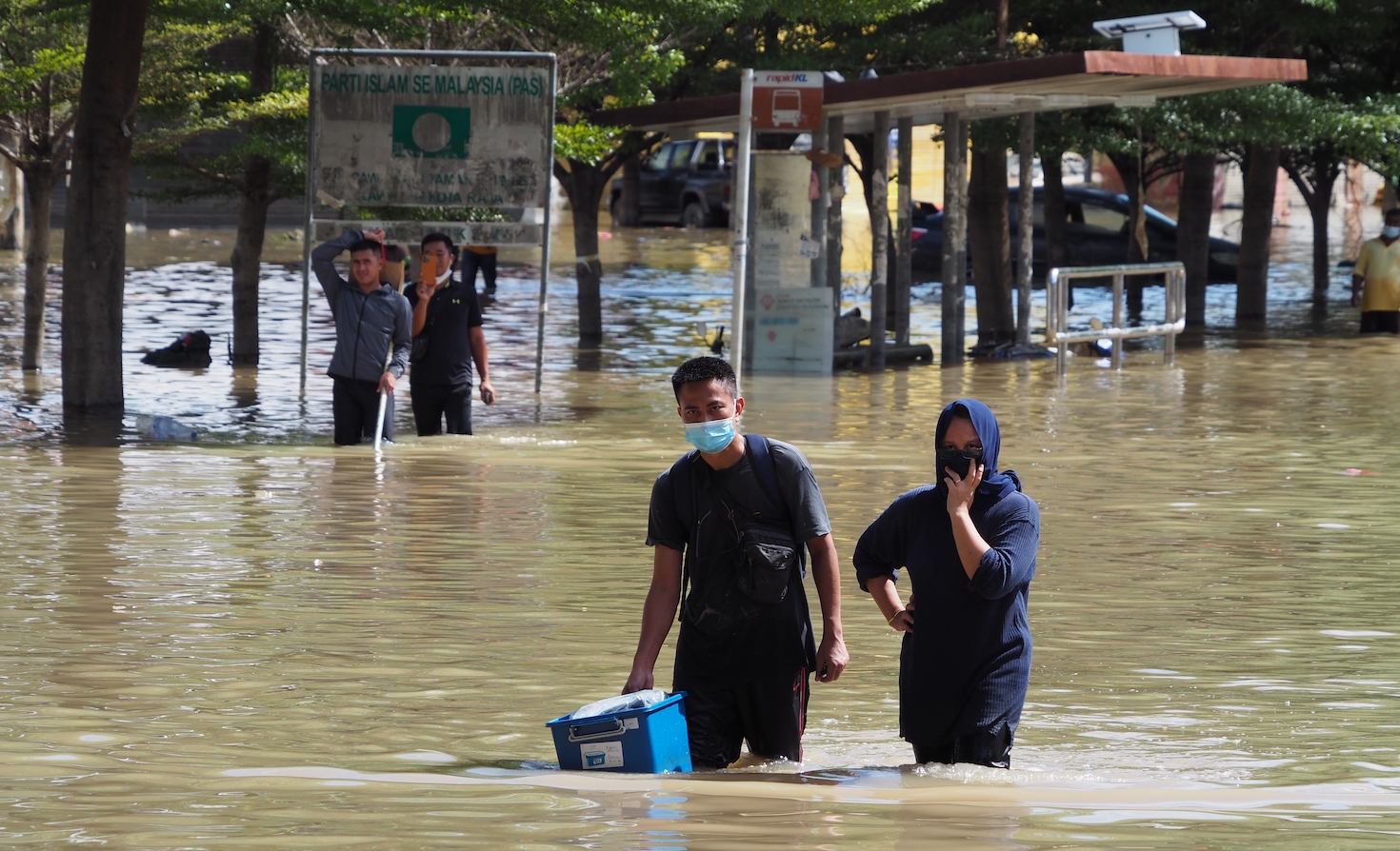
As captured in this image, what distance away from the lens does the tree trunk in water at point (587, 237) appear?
2081cm

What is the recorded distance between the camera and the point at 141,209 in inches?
1638

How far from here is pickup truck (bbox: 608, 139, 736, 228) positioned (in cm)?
4362

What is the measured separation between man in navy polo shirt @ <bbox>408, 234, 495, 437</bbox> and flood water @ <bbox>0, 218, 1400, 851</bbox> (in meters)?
0.39

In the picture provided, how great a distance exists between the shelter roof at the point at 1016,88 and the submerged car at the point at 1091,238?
33.1ft

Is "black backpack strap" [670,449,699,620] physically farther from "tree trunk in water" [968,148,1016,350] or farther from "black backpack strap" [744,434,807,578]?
"tree trunk in water" [968,148,1016,350]

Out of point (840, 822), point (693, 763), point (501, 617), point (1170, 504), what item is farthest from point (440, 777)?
point (1170, 504)

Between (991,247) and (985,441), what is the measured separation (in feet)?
58.2

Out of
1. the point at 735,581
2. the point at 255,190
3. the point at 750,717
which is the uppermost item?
the point at 255,190

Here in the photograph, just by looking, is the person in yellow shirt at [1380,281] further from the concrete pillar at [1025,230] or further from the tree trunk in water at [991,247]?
the concrete pillar at [1025,230]

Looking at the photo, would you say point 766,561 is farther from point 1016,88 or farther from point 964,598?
point 1016,88

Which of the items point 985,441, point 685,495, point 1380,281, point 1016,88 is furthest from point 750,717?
point 1380,281

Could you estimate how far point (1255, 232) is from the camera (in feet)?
81.1

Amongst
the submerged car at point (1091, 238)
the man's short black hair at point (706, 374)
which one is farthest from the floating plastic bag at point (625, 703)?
the submerged car at point (1091, 238)

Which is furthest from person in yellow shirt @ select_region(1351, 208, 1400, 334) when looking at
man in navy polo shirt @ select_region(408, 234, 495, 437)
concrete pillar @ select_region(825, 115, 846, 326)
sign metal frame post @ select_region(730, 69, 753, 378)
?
man in navy polo shirt @ select_region(408, 234, 495, 437)
